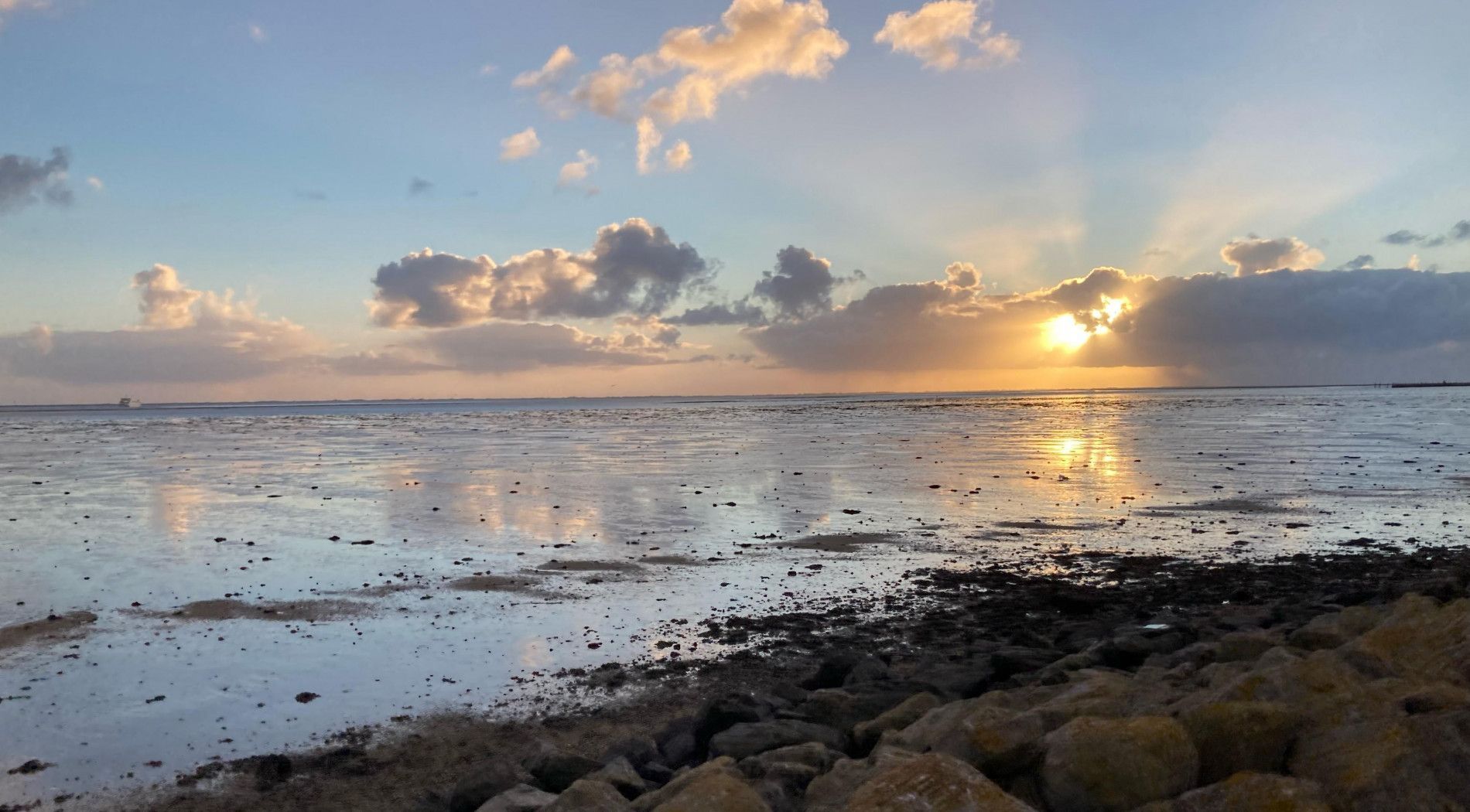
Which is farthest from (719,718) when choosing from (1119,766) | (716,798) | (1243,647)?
(1243,647)

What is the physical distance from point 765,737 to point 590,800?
1.83 meters

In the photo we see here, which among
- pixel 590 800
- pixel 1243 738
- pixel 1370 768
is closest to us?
pixel 1370 768

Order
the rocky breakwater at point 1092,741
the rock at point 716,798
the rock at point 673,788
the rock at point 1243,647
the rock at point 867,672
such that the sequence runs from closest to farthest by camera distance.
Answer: the rocky breakwater at point 1092,741 → the rock at point 716,798 → the rock at point 673,788 → the rock at point 1243,647 → the rock at point 867,672

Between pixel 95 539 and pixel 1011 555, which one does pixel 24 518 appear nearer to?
pixel 95 539

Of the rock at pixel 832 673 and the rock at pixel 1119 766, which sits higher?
the rock at pixel 1119 766

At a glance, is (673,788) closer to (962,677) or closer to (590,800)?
(590,800)

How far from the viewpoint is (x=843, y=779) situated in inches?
238

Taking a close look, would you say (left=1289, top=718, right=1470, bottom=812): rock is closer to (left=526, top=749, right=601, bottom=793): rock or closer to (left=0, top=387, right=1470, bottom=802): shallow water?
(left=526, top=749, right=601, bottom=793): rock

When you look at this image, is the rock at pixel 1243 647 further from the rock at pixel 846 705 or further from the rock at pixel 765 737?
the rock at pixel 765 737

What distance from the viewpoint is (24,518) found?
20938mm

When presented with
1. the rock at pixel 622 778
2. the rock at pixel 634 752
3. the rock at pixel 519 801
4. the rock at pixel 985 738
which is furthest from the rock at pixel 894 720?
the rock at pixel 519 801

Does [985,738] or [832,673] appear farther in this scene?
[832,673]

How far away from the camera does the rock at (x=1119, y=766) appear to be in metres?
5.38

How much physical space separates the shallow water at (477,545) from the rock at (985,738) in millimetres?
4334
